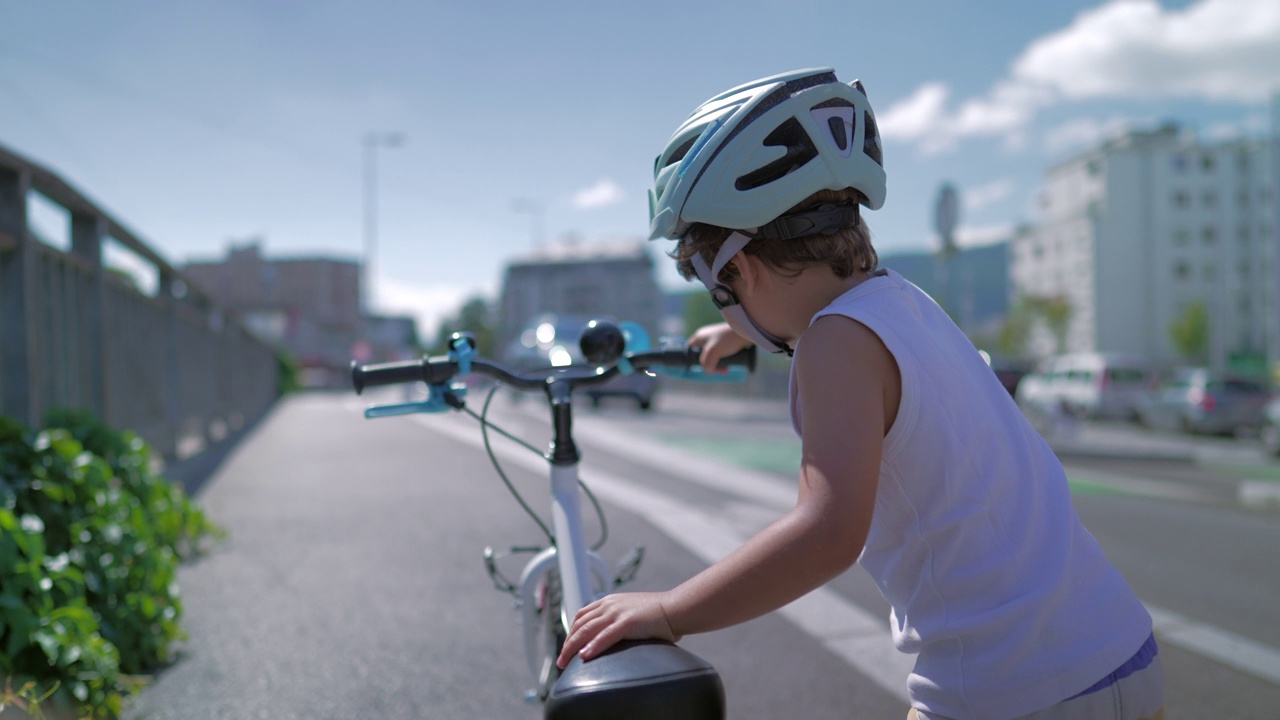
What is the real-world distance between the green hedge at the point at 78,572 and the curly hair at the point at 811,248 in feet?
7.08

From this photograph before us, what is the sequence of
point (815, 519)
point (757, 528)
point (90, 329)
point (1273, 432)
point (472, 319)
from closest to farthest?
1. point (815, 519)
2. point (90, 329)
3. point (757, 528)
4. point (1273, 432)
5. point (472, 319)

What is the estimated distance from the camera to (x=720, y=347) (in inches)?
89.2

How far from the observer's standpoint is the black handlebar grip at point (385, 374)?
206 cm

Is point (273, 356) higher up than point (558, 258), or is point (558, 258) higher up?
point (558, 258)

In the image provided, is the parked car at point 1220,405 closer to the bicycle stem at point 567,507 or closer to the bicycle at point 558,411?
the bicycle at point 558,411

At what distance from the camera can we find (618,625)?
1.27 metres

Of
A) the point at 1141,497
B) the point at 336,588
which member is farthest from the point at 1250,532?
the point at 336,588

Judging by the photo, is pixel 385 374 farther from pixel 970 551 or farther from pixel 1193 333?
pixel 1193 333

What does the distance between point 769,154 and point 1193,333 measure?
273 ft

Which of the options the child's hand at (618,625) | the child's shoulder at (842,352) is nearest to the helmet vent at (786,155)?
the child's shoulder at (842,352)

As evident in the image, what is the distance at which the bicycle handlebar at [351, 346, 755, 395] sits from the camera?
6.77 feet

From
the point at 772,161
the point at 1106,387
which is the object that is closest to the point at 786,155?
the point at 772,161

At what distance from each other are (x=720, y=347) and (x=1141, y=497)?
30.5 ft

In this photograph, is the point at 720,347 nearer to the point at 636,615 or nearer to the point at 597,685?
the point at 636,615
